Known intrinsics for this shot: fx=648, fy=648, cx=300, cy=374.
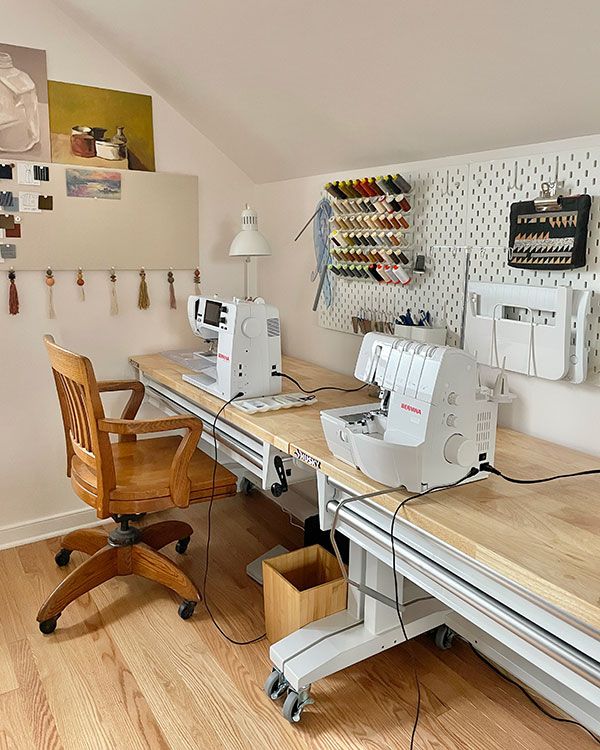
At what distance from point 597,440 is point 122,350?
6.75 ft

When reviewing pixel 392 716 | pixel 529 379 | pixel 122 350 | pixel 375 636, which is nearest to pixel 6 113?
pixel 122 350

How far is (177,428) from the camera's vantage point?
7.11ft

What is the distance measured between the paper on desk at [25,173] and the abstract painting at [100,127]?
112 millimetres

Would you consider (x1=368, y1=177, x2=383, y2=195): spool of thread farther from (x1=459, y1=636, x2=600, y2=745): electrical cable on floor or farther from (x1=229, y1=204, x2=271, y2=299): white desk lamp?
(x1=459, y1=636, x2=600, y2=745): electrical cable on floor

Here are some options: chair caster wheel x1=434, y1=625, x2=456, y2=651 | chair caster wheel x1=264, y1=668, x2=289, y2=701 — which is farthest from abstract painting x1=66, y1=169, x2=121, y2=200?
chair caster wheel x1=434, y1=625, x2=456, y2=651

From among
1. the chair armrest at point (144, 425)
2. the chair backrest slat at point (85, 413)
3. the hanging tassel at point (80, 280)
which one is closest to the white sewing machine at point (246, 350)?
the chair armrest at point (144, 425)

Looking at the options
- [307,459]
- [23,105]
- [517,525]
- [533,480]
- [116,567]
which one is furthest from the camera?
[23,105]

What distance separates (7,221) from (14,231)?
46 millimetres

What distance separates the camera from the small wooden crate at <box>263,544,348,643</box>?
201 cm

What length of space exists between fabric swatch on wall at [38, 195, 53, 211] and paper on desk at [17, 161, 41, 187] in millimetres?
65

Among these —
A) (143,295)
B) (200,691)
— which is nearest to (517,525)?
(200,691)

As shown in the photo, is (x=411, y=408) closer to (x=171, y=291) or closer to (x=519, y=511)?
(x=519, y=511)

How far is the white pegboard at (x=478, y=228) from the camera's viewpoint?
172cm

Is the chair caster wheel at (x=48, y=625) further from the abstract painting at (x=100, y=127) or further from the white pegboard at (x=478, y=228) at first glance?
the abstract painting at (x=100, y=127)
